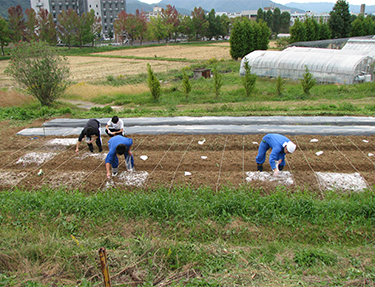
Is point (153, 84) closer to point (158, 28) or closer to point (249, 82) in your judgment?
point (249, 82)

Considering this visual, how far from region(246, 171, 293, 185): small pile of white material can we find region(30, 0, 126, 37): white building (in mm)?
85677

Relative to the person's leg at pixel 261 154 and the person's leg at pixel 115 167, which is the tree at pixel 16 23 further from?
the person's leg at pixel 261 154

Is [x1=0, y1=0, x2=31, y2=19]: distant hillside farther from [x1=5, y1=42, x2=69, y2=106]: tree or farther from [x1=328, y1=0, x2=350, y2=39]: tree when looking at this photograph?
[x1=5, y1=42, x2=69, y2=106]: tree

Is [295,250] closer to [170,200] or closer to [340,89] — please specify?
[170,200]

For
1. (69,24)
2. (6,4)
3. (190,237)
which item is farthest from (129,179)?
(6,4)

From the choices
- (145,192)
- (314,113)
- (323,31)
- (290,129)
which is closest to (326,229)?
(145,192)

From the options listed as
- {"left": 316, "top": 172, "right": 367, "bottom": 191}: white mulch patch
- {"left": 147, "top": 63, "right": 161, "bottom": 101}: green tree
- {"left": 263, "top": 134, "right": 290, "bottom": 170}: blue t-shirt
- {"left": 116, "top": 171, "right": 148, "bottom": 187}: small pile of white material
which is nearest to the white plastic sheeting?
{"left": 147, "top": 63, "right": 161, "bottom": 101}: green tree

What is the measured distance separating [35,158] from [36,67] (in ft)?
24.2

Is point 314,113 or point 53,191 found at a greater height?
point 314,113

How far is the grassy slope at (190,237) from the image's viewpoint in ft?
12.5

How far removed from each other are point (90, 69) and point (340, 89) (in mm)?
25320

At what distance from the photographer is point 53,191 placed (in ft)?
20.3

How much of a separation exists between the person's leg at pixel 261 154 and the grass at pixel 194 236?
1.03 metres

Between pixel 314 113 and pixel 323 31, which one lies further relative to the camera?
pixel 323 31
